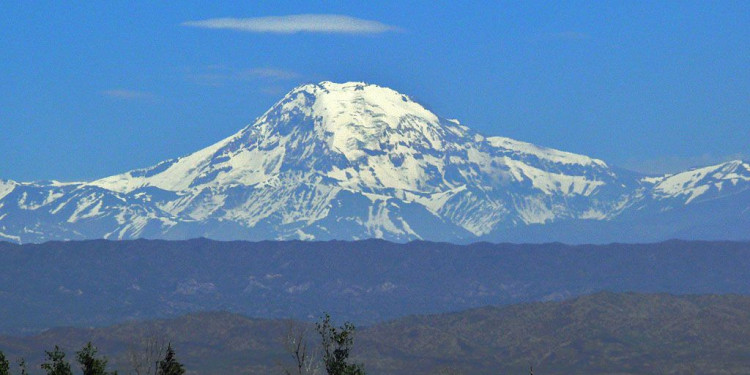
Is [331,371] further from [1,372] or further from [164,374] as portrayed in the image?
[1,372]

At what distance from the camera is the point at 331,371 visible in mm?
135750

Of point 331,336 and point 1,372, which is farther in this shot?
point 331,336

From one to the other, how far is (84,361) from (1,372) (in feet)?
26.0

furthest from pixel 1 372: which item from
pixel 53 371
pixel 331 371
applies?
pixel 331 371

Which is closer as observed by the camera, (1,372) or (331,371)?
(1,372)

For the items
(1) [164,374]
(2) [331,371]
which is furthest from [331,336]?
(1) [164,374]

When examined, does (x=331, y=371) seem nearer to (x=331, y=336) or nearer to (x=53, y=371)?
(x=331, y=336)

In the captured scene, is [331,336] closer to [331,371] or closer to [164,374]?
[331,371]

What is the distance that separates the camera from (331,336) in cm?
13612

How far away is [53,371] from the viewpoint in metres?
130

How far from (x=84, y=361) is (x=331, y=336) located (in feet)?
68.6

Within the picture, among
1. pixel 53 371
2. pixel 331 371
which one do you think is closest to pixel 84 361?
pixel 53 371

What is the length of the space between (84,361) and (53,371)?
2.63 meters

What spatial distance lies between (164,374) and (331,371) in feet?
49.9
